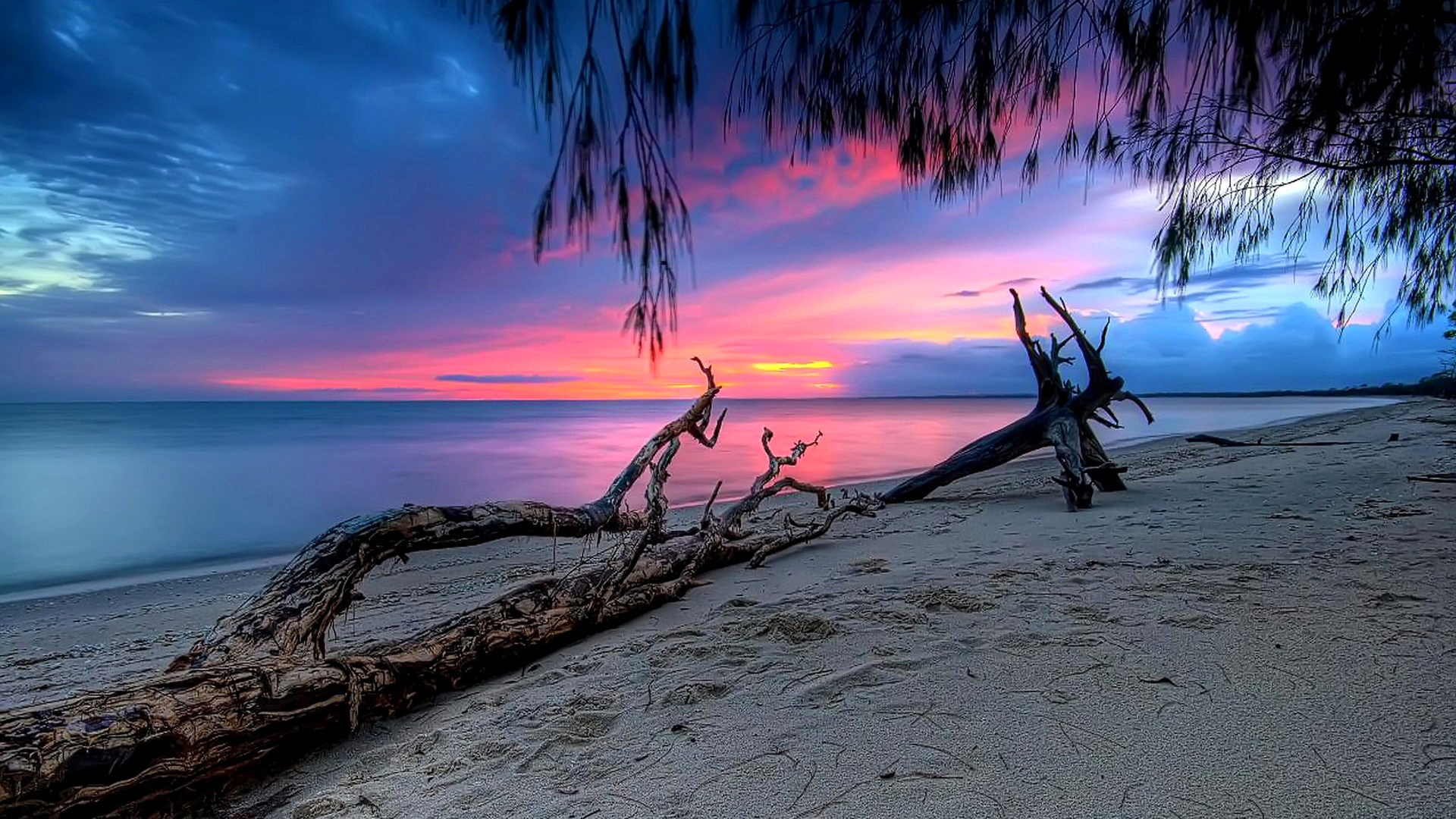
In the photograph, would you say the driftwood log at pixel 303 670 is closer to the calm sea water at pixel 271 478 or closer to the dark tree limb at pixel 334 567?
the dark tree limb at pixel 334 567

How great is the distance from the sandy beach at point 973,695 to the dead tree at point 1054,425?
3.01 meters

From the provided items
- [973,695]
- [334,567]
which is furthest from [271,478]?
[973,695]

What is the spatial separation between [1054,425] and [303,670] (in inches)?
308

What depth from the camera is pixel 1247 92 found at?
209 cm

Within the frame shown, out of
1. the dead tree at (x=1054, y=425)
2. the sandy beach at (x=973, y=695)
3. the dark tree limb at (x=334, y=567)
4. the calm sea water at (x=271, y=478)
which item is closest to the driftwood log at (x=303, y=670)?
the dark tree limb at (x=334, y=567)

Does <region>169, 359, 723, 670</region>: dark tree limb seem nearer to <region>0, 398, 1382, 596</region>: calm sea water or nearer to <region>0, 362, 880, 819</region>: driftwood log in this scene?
<region>0, 362, 880, 819</region>: driftwood log

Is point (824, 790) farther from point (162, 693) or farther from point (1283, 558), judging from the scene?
point (1283, 558)

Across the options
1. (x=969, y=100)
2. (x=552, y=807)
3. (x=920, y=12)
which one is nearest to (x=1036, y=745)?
(x=552, y=807)

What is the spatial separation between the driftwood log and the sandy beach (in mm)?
128

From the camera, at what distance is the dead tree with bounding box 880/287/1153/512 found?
7.80 meters

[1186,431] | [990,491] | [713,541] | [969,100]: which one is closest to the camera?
[969,100]

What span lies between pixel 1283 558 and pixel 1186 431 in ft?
84.2

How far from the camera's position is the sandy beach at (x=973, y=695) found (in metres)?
1.74

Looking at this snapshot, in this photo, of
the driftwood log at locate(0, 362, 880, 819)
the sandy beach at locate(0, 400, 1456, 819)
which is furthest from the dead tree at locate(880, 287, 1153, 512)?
the driftwood log at locate(0, 362, 880, 819)
